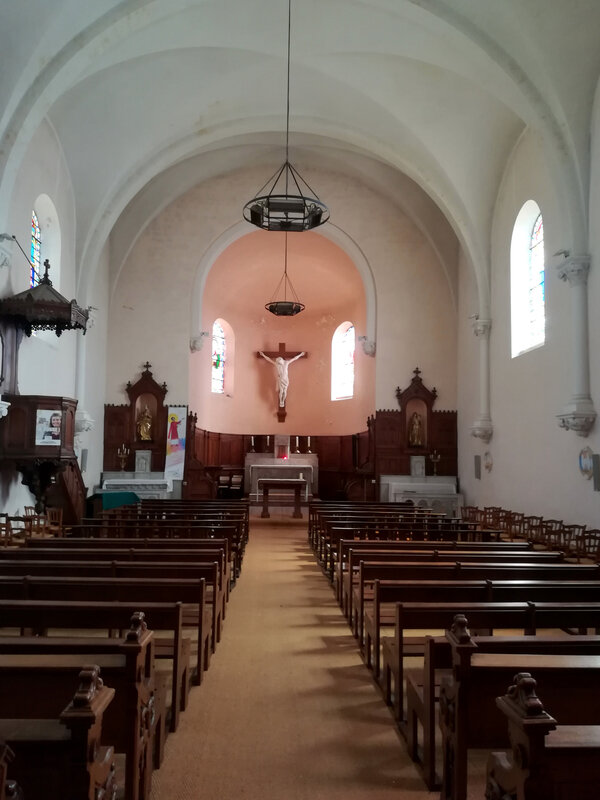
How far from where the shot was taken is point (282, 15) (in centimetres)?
1376

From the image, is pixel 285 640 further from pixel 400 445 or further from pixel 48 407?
pixel 400 445

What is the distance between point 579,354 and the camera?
11867mm

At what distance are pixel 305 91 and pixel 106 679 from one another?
16804 mm

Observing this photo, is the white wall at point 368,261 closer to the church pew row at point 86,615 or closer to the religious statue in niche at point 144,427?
the religious statue in niche at point 144,427

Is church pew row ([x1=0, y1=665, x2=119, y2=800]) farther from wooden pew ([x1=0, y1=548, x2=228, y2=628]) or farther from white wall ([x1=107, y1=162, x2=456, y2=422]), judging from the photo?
white wall ([x1=107, y1=162, x2=456, y2=422])

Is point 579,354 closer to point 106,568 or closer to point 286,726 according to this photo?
point 106,568

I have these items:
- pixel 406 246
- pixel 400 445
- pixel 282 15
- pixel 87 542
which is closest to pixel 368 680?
pixel 87 542

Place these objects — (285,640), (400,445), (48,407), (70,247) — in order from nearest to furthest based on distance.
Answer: (285,640)
(48,407)
(70,247)
(400,445)

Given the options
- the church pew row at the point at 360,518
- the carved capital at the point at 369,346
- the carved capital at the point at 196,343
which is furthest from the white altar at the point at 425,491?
the carved capital at the point at 196,343

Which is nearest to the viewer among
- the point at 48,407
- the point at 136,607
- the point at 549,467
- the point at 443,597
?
the point at 136,607

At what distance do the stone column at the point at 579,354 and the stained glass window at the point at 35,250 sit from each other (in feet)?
36.0

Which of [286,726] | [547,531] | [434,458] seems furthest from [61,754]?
[434,458]

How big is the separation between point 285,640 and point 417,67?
13484 millimetres

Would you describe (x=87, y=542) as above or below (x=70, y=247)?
below
